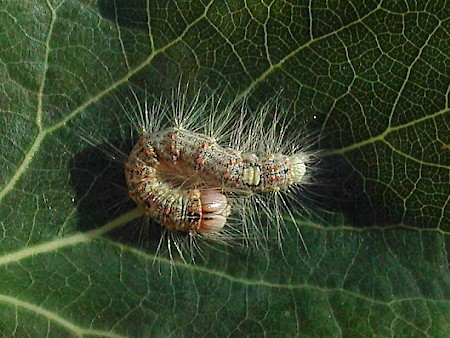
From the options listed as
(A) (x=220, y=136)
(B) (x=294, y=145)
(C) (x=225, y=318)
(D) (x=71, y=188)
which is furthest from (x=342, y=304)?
(D) (x=71, y=188)

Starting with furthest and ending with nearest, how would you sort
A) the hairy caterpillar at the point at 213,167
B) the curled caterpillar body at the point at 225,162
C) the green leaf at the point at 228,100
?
the curled caterpillar body at the point at 225,162 → the hairy caterpillar at the point at 213,167 → the green leaf at the point at 228,100

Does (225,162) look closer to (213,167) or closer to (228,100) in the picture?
(213,167)

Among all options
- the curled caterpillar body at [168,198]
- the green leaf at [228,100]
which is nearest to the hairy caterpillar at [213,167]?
the curled caterpillar body at [168,198]

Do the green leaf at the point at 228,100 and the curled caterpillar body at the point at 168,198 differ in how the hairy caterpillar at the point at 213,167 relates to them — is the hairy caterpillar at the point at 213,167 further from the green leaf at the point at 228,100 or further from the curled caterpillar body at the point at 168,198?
the green leaf at the point at 228,100

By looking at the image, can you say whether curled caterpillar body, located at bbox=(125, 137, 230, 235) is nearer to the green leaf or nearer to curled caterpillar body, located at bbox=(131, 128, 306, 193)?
curled caterpillar body, located at bbox=(131, 128, 306, 193)

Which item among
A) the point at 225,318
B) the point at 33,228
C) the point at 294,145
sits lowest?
the point at 225,318

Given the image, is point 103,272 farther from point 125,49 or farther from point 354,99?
point 354,99
